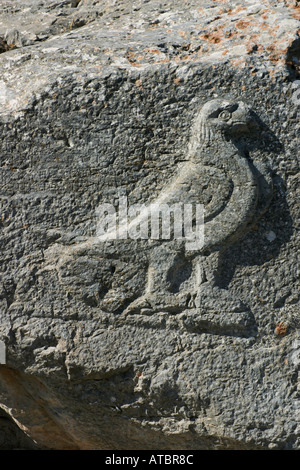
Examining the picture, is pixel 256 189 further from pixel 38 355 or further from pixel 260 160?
pixel 38 355

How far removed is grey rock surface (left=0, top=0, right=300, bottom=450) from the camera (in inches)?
72.6

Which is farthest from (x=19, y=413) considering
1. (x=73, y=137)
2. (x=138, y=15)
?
(x=138, y=15)

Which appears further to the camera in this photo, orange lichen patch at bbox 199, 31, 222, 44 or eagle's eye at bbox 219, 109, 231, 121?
orange lichen patch at bbox 199, 31, 222, 44

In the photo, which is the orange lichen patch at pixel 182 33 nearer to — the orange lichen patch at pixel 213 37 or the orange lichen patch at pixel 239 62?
the orange lichen patch at pixel 213 37

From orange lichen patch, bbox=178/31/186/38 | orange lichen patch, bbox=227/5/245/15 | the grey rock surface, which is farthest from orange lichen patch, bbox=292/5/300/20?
orange lichen patch, bbox=178/31/186/38

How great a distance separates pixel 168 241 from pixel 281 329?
0.47m

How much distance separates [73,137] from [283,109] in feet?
2.29

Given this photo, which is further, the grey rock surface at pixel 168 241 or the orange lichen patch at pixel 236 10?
the orange lichen patch at pixel 236 10

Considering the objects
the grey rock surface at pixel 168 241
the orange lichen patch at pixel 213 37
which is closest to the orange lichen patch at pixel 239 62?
the grey rock surface at pixel 168 241

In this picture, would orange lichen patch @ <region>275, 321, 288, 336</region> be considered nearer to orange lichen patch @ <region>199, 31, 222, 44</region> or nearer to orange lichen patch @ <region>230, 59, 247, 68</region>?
orange lichen patch @ <region>230, 59, 247, 68</region>

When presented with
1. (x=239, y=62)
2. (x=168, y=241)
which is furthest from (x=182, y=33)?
(x=168, y=241)

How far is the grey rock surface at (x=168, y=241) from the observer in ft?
6.05

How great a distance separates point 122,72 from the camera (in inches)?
73.7

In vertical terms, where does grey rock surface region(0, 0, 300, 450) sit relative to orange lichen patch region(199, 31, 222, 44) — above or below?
below
